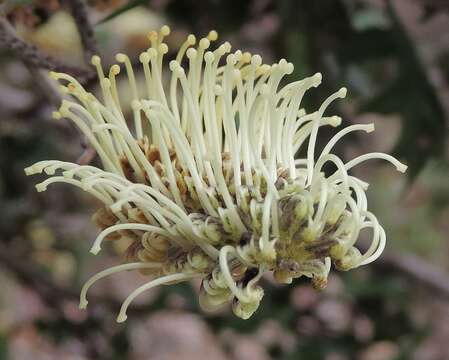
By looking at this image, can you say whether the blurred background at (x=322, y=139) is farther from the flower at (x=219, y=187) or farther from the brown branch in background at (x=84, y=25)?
the flower at (x=219, y=187)

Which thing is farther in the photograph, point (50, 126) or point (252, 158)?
point (50, 126)

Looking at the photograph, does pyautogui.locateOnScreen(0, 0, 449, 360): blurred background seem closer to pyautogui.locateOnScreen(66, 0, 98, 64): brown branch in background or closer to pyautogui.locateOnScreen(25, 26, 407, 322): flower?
pyautogui.locateOnScreen(66, 0, 98, 64): brown branch in background

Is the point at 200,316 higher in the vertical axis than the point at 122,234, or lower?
lower

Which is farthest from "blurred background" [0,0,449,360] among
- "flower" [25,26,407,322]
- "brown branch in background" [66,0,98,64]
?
"flower" [25,26,407,322]

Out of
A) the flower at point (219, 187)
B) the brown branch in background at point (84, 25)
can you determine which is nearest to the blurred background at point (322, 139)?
the brown branch in background at point (84, 25)

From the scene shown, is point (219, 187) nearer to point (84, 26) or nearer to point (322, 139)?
point (84, 26)

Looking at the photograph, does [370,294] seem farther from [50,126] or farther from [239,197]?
[239,197]

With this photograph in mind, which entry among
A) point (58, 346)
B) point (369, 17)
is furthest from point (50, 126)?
point (369, 17)
